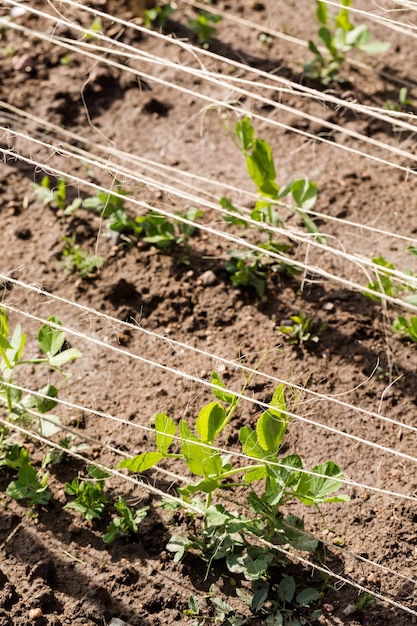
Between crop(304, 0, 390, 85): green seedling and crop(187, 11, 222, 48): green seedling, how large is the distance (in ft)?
1.37

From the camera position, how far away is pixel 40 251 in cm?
250

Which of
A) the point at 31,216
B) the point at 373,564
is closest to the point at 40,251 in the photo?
the point at 31,216

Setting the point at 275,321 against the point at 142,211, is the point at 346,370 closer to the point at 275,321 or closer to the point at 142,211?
the point at 275,321

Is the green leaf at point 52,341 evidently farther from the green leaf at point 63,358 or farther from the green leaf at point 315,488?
the green leaf at point 315,488

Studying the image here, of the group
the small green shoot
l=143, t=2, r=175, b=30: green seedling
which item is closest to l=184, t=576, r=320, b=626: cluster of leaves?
the small green shoot

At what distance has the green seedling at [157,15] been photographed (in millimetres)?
3105

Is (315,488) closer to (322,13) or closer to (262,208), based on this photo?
(262,208)

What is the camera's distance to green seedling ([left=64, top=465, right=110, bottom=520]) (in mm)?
1853

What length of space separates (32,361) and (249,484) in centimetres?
58

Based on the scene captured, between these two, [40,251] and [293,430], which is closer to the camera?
[293,430]

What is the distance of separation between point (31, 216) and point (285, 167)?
0.86 meters

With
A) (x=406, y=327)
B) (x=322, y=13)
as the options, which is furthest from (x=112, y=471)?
(x=322, y=13)

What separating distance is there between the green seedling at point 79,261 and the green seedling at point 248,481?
2.61ft

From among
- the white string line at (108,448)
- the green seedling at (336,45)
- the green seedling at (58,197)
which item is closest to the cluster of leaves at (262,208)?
the green seedling at (58,197)
